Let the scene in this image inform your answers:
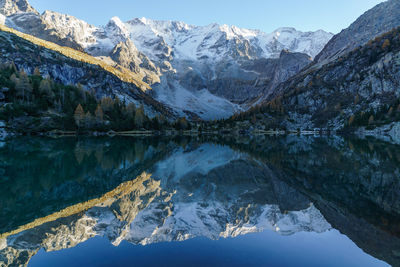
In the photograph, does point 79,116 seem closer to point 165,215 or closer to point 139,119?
point 139,119

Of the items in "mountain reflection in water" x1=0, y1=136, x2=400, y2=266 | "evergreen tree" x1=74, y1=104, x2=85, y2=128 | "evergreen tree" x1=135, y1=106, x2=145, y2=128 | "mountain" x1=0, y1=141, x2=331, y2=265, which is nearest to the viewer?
"mountain" x1=0, y1=141, x2=331, y2=265

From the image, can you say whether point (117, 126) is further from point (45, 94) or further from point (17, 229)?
point (17, 229)

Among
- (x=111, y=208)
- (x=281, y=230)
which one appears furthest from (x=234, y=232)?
(x=111, y=208)

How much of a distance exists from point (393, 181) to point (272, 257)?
1920 cm

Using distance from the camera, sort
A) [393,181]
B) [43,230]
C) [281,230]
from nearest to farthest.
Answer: [43,230] → [281,230] → [393,181]

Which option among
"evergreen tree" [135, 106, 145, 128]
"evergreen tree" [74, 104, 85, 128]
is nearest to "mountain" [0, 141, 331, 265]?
"evergreen tree" [74, 104, 85, 128]

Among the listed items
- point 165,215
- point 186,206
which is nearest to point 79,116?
point 186,206

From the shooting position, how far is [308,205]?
17453 millimetres

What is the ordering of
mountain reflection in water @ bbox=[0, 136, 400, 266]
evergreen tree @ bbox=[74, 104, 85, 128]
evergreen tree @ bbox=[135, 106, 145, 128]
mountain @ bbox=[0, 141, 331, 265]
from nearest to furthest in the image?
mountain @ bbox=[0, 141, 331, 265] < mountain reflection in water @ bbox=[0, 136, 400, 266] < evergreen tree @ bbox=[74, 104, 85, 128] < evergreen tree @ bbox=[135, 106, 145, 128]

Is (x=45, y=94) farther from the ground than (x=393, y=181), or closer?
farther from the ground

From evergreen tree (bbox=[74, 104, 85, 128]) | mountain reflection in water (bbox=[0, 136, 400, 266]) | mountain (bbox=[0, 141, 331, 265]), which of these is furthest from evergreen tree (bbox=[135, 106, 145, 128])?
mountain (bbox=[0, 141, 331, 265])

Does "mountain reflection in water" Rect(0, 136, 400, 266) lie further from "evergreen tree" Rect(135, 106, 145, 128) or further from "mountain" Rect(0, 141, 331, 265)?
"evergreen tree" Rect(135, 106, 145, 128)

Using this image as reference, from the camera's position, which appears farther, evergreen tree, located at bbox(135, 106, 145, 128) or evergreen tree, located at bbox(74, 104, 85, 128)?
evergreen tree, located at bbox(135, 106, 145, 128)

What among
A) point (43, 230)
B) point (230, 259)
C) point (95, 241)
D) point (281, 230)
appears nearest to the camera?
point (230, 259)
